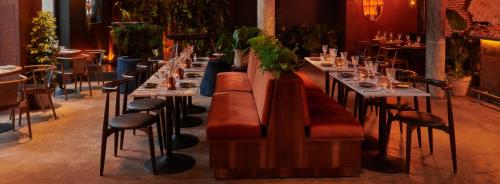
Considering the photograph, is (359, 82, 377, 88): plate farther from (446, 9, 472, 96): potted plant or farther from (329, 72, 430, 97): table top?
(446, 9, 472, 96): potted plant

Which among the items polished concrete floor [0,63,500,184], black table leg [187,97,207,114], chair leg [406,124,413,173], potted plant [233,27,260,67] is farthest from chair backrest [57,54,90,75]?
chair leg [406,124,413,173]

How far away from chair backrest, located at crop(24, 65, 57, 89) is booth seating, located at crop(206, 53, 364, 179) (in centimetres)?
368

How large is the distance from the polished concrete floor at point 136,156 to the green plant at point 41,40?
3.15ft

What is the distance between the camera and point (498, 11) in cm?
1050

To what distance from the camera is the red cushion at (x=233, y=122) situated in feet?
14.2

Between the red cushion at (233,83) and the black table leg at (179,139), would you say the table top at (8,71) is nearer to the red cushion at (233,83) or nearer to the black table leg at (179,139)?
the black table leg at (179,139)

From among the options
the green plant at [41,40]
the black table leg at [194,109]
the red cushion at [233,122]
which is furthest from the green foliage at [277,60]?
the green plant at [41,40]

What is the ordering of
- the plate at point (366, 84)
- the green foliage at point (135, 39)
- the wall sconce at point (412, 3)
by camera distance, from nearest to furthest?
1. the plate at point (366, 84)
2. the green foliage at point (135, 39)
3. the wall sconce at point (412, 3)

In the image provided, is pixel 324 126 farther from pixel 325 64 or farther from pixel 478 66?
pixel 478 66

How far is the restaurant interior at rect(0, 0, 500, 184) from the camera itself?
4410mm

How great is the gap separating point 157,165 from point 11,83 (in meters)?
2.16

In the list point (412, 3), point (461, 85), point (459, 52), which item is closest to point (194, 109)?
point (461, 85)

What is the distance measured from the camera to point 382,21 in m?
13.6

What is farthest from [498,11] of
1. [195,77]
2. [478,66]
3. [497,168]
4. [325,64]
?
[195,77]
